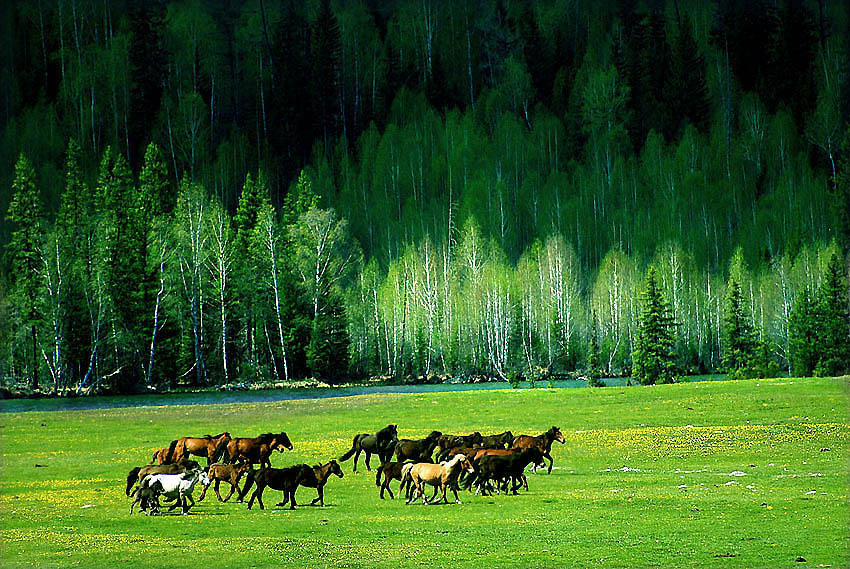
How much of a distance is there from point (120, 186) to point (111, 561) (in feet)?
268

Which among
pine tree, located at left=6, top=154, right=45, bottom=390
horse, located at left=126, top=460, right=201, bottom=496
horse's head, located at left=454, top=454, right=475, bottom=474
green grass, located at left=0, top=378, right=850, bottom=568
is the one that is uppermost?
pine tree, located at left=6, top=154, right=45, bottom=390

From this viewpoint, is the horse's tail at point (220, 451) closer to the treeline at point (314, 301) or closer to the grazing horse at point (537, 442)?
the grazing horse at point (537, 442)

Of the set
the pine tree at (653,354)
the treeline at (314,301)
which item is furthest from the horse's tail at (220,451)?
the treeline at (314,301)

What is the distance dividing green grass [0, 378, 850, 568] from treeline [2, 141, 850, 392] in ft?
93.9

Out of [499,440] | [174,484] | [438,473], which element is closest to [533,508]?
[438,473]

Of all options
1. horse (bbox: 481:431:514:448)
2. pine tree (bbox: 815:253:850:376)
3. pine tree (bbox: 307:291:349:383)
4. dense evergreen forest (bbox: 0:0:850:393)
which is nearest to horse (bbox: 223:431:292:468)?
horse (bbox: 481:431:514:448)

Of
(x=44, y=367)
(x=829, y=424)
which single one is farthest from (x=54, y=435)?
(x=44, y=367)

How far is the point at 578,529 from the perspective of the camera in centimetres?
1594

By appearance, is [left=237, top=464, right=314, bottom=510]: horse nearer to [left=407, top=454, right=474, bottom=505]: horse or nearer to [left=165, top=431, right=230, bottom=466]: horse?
[left=407, top=454, right=474, bottom=505]: horse

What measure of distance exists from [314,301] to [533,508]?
224 ft

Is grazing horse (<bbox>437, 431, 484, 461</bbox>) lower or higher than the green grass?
higher

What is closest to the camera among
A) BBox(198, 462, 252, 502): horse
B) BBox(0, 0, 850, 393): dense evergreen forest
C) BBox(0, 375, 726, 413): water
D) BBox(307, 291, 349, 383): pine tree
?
BBox(198, 462, 252, 502): horse

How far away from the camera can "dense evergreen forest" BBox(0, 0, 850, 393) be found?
79.2 meters

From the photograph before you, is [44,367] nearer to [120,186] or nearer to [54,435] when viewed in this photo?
[120,186]
